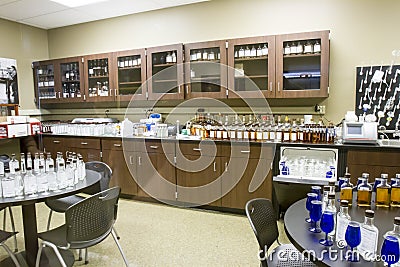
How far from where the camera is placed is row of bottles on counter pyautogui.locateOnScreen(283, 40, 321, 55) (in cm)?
355

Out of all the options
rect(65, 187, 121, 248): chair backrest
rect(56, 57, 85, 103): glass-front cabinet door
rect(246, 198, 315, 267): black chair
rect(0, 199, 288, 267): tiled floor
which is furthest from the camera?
rect(56, 57, 85, 103): glass-front cabinet door

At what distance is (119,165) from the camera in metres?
4.30

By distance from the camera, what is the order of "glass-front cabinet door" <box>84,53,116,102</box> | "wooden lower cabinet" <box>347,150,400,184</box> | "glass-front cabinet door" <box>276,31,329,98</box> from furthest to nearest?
1. "glass-front cabinet door" <box>84,53,116,102</box>
2. "glass-front cabinet door" <box>276,31,329,98</box>
3. "wooden lower cabinet" <box>347,150,400,184</box>

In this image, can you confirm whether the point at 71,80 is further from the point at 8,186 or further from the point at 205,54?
the point at 8,186

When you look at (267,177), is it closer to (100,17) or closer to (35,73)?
(100,17)

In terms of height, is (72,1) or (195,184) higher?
(72,1)

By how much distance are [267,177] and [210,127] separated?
1002 millimetres

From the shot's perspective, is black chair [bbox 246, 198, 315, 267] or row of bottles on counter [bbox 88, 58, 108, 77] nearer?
black chair [bbox 246, 198, 315, 267]

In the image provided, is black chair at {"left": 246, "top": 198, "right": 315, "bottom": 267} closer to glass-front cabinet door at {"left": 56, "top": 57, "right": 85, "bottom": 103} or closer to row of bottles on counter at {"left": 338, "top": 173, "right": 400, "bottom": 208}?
row of bottles on counter at {"left": 338, "top": 173, "right": 400, "bottom": 208}

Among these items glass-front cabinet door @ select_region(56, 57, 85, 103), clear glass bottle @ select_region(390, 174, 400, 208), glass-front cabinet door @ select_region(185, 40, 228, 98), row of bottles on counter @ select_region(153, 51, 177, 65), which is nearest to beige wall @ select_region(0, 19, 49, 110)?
glass-front cabinet door @ select_region(56, 57, 85, 103)

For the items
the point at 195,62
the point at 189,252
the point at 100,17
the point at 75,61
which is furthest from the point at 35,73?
the point at 189,252

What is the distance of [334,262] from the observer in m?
1.21

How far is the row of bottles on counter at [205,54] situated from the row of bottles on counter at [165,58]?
0.28m

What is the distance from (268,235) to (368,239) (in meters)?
0.64
